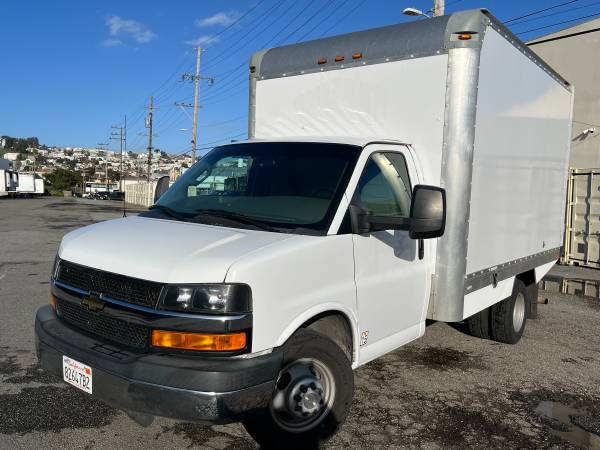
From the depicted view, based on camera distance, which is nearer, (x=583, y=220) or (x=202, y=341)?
(x=202, y=341)

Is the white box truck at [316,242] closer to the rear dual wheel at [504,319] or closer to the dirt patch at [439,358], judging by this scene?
the rear dual wheel at [504,319]

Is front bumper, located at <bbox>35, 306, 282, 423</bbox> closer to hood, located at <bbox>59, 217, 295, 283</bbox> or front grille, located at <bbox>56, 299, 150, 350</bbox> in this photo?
front grille, located at <bbox>56, 299, 150, 350</bbox>

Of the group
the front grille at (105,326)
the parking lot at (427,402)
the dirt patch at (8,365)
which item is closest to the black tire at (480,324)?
the parking lot at (427,402)

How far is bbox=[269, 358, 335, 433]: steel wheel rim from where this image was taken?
319 centimetres

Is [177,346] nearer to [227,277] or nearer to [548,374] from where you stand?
[227,277]

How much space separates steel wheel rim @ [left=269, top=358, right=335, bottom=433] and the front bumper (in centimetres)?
24

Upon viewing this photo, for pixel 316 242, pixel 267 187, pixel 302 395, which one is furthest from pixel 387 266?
pixel 302 395

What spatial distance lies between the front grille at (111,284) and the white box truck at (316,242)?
0.01 metres

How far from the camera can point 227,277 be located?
2832 millimetres

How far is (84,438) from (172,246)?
1.58m

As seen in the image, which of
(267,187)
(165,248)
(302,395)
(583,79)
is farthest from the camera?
(583,79)

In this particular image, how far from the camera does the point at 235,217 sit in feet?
11.9

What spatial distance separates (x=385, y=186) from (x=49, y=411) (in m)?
3.05

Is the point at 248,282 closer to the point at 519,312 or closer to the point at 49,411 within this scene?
the point at 49,411
